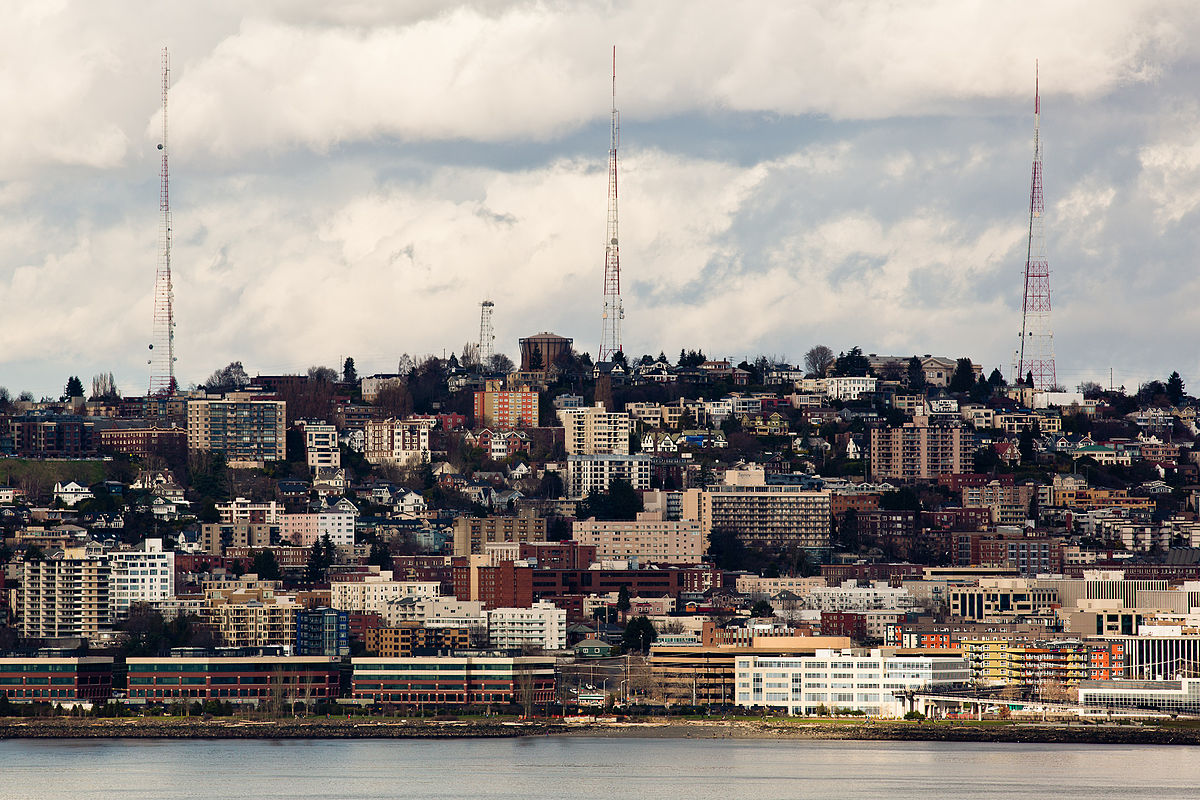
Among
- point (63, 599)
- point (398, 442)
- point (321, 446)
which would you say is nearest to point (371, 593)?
point (63, 599)

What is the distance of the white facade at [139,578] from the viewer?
259ft

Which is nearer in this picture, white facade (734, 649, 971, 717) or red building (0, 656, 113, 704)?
white facade (734, 649, 971, 717)

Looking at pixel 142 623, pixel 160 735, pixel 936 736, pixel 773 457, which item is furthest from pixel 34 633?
pixel 773 457

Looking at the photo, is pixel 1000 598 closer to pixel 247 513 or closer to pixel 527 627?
pixel 527 627

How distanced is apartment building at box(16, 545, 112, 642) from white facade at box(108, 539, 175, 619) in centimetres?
70

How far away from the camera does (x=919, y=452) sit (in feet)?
331

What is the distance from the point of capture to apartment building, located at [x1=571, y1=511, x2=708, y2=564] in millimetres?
89812

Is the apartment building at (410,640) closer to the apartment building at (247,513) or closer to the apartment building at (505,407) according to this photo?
the apartment building at (247,513)

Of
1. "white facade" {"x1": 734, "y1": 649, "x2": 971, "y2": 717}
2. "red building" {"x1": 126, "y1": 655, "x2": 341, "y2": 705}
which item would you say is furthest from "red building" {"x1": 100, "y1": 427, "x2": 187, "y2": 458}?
"white facade" {"x1": 734, "y1": 649, "x2": 971, "y2": 717}

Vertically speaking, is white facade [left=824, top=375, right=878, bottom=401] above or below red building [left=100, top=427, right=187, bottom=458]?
above

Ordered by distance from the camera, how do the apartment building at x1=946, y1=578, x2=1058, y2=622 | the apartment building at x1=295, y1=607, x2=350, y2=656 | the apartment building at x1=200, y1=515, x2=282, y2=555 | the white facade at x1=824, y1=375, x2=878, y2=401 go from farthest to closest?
the white facade at x1=824, y1=375, x2=878, y2=401 < the apartment building at x1=200, y1=515, x2=282, y2=555 < the apartment building at x1=946, y1=578, x2=1058, y2=622 < the apartment building at x1=295, y1=607, x2=350, y2=656

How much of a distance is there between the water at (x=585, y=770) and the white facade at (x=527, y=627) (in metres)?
14.0

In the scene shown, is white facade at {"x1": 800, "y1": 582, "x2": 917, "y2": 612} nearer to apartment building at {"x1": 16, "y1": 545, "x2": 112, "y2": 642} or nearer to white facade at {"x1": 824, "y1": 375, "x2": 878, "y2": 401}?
apartment building at {"x1": 16, "y1": 545, "x2": 112, "y2": 642}

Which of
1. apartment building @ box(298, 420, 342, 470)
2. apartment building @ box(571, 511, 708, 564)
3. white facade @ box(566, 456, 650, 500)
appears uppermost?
apartment building @ box(298, 420, 342, 470)
